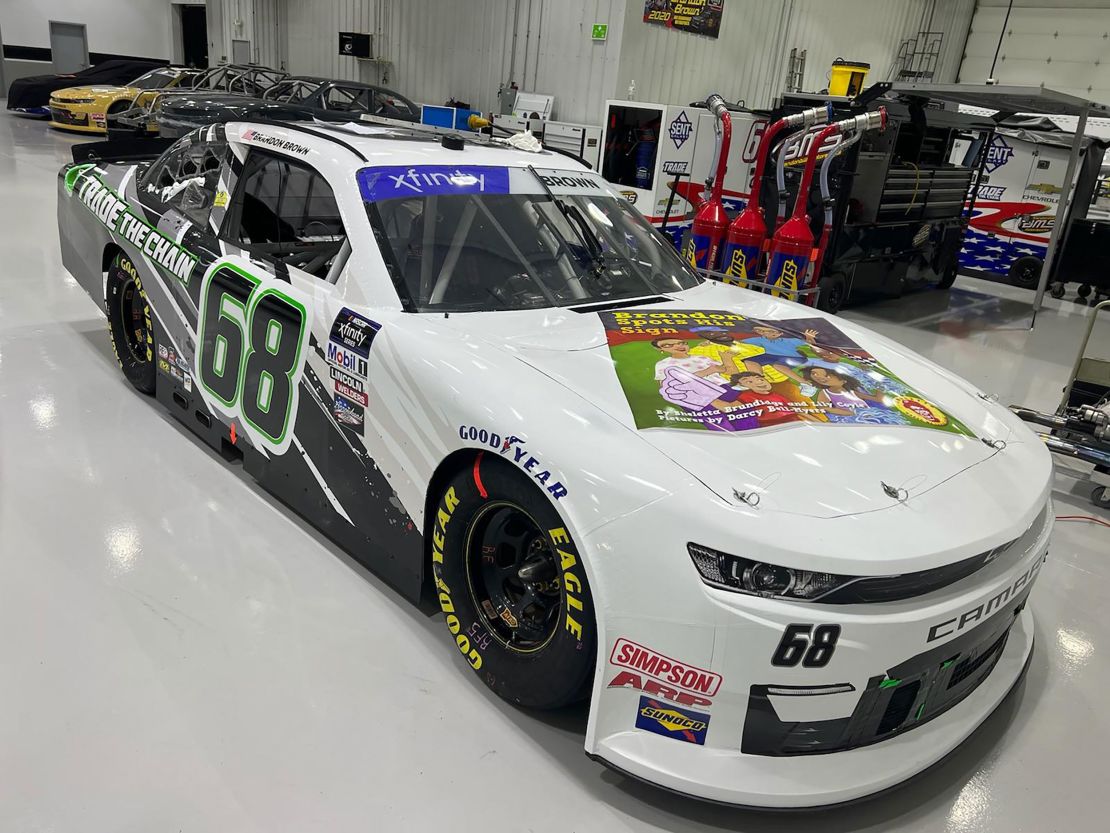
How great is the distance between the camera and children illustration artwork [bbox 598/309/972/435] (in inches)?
85.2

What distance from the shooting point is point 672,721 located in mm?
1864

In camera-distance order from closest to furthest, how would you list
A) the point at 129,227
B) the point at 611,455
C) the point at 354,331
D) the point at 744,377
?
1. the point at 611,455
2. the point at 744,377
3. the point at 354,331
4. the point at 129,227

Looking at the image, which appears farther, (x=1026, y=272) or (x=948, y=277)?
(x=1026, y=272)

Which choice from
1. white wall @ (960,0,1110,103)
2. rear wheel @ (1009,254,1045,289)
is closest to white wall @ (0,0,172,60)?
white wall @ (960,0,1110,103)

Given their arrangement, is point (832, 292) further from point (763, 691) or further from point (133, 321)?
point (763, 691)

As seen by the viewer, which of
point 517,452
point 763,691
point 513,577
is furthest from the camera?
point 513,577

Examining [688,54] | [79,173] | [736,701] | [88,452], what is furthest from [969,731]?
[688,54]

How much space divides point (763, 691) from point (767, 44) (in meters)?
14.2

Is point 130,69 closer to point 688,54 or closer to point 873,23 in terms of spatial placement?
point 688,54

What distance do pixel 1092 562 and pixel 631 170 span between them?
7.07 m

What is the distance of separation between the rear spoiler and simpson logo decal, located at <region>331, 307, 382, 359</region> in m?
2.86

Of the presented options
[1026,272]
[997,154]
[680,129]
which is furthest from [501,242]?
[997,154]

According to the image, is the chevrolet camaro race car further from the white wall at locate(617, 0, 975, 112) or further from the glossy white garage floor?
the white wall at locate(617, 0, 975, 112)

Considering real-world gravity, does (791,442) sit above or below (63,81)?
above
